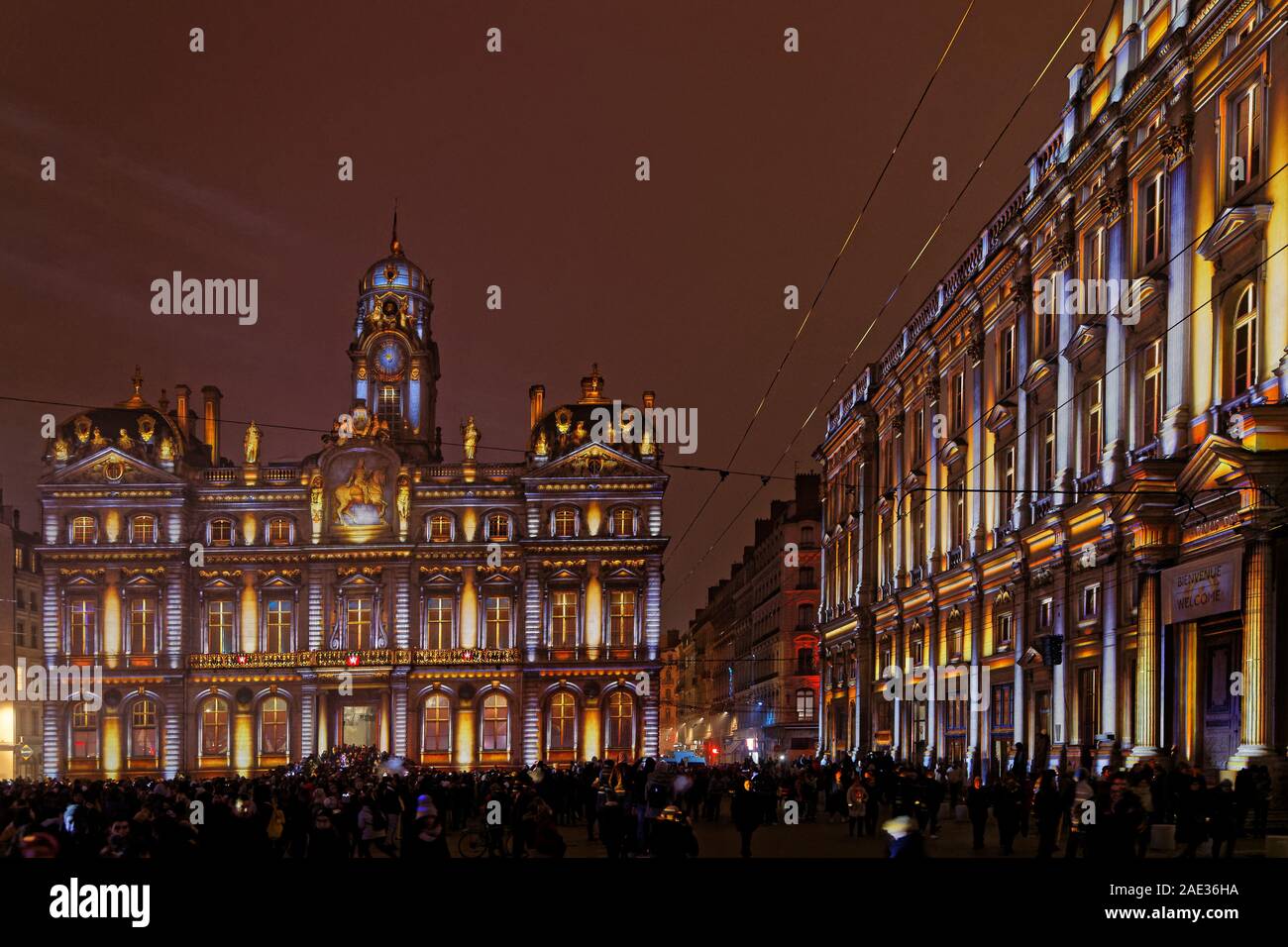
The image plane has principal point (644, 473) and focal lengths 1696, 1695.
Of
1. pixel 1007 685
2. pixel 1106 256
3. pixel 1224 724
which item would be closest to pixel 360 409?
pixel 1007 685

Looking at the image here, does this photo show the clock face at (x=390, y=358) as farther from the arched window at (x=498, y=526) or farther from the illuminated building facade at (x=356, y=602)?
the arched window at (x=498, y=526)

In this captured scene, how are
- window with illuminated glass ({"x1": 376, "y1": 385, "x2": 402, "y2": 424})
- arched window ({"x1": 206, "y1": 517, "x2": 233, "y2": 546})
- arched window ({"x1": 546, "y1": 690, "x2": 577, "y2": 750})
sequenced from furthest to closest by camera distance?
window with illuminated glass ({"x1": 376, "y1": 385, "x2": 402, "y2": 424}) → arched window ({"x1": 206, "y1": 517, "x2": 233, "y2": 546}) → arched window ({"x1": 546, "y1": 690, "x2": 577, "y2": 750})

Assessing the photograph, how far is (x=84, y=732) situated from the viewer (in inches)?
3541

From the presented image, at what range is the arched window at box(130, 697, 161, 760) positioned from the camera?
89.8m

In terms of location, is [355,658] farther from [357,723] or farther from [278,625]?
Result: [278,625]

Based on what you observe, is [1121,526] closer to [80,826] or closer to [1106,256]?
[1106,256]

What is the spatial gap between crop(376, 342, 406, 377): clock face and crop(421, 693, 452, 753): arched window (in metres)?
20.3

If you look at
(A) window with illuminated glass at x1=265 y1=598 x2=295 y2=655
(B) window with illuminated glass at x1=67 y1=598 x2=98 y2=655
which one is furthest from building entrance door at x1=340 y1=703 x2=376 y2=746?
(B) window with illuminated glass at x1=67 y1=598 x2=98 y2=655

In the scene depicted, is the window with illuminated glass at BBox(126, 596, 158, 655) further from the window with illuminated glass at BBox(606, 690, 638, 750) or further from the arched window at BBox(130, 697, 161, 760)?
the window with illuminated glass at BBox(606, 690, 638, 750)

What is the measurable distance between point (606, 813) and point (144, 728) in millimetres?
67306

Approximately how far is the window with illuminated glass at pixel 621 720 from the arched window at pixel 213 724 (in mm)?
20499

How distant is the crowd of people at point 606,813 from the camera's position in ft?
66.7
